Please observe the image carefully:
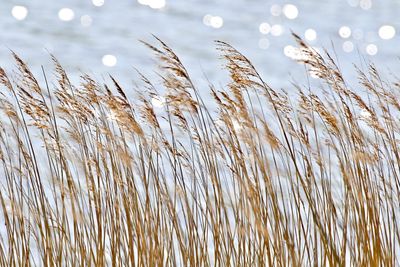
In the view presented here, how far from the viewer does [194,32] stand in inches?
576

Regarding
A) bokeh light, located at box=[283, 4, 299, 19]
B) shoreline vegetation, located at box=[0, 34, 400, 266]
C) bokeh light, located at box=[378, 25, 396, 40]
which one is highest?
bokeh light, located at box=[283, 4, 299, 19]

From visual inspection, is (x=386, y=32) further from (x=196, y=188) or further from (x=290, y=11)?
(x=196, y=188)

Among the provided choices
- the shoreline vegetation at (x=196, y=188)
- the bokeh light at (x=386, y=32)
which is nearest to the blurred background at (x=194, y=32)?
the bokeh light at (x=386, y=32)

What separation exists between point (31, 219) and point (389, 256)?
4.07 ft

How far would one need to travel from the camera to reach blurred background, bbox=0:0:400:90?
1311 centimetres

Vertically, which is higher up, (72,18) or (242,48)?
(72,18)

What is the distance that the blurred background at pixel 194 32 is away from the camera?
13.1 metres

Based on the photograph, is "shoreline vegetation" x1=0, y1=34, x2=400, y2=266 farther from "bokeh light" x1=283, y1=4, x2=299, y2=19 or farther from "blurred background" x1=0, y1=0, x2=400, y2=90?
"bokeh light" x1=283, y1=4, x2=299, y2=19

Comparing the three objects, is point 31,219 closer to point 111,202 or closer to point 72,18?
point 111,202

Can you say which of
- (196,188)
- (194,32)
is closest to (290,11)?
(194,32)

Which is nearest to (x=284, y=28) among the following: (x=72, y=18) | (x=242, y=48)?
(x=242, y=48)

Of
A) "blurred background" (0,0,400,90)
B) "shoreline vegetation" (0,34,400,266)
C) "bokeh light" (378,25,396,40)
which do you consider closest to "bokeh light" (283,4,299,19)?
"blurred background" (0,0,400,90)

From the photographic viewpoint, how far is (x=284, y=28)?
51.9 feet

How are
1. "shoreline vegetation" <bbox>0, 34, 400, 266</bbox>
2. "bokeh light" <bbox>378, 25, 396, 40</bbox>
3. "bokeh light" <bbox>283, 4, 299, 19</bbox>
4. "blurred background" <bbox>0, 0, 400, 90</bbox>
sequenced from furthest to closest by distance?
"bokeh light" <bbox>283, 4, 299, 19</bbox>, "bokeh light" <bbox>378, 25, 396, 40</bbox>, "blurred background" <bbox>0, 0, 400, 90</bbox>, "shoreline vegetation" <bbox>0, 34, 400, 266</bbox>
